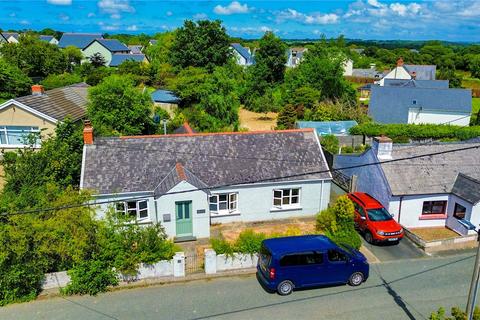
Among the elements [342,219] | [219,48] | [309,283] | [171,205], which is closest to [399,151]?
[342,219]

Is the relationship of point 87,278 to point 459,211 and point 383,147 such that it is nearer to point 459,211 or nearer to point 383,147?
point 383,147

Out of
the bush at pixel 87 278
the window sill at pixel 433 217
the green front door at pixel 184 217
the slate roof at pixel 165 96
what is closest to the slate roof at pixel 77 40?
the slate roof at pixel 165 96

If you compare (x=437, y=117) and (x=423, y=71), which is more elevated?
(x=423, y=71)

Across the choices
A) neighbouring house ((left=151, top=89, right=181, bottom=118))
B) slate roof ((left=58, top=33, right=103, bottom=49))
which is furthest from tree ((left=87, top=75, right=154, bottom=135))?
slate roof ((left=58, top=33, right=103, bottom=49))

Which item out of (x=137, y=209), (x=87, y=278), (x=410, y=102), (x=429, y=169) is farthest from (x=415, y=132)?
(x=87, y=278)

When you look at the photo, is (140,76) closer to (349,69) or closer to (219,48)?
(219,48)

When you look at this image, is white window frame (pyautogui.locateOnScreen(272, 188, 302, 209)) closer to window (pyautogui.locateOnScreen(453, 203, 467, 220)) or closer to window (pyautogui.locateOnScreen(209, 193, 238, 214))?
window (pyautogui.locateOnScreen(209, 193, 238, 214))
